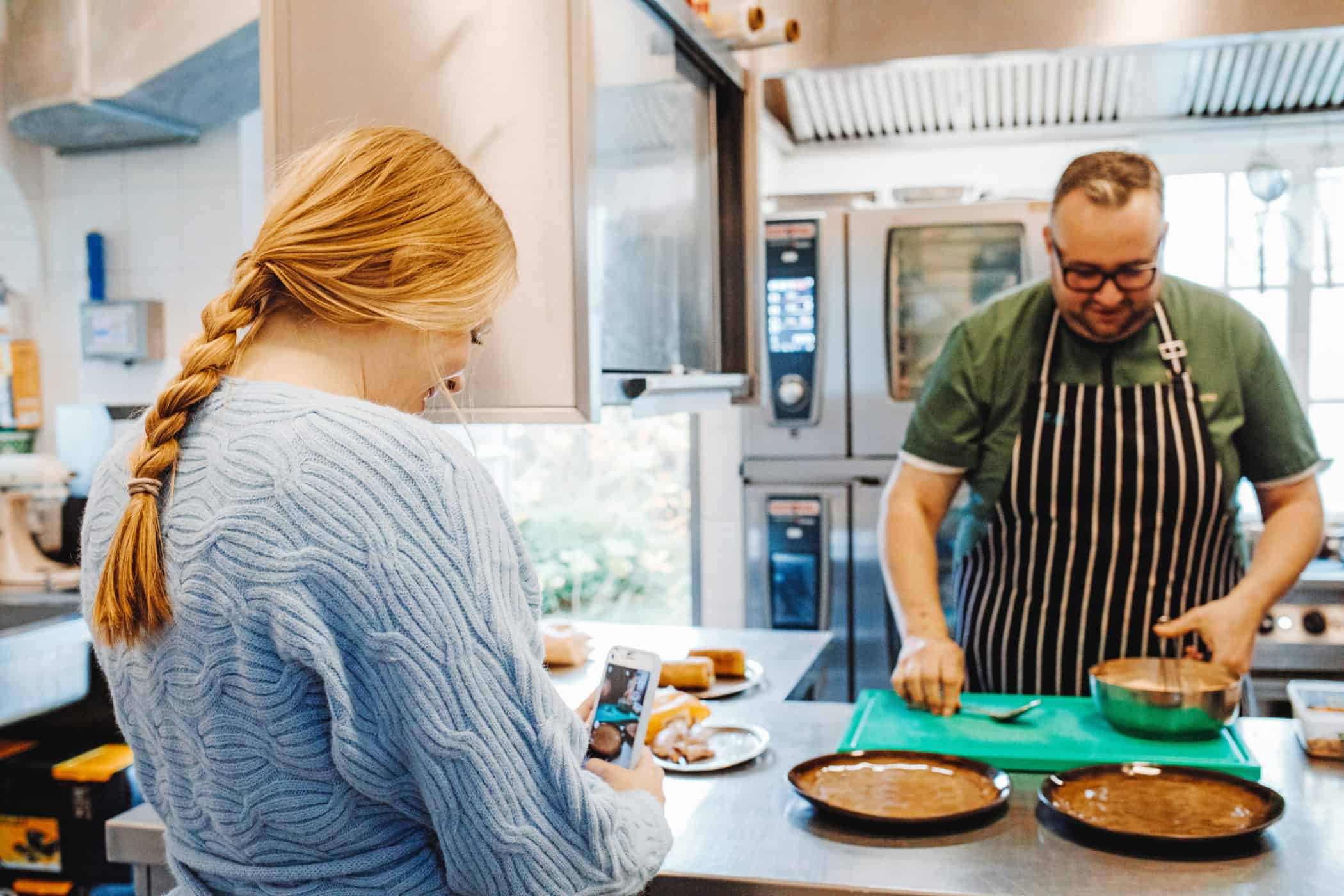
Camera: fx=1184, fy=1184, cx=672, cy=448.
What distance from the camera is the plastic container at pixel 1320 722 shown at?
1.78 metres

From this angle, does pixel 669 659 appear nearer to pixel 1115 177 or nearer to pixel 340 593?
pixel 1115 177

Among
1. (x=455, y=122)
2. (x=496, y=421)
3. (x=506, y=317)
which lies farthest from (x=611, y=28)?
(x=496, y=421)

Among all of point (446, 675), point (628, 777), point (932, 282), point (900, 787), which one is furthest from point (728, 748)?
point (932, 282)

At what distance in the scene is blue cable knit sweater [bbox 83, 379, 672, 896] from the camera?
970 millimetres

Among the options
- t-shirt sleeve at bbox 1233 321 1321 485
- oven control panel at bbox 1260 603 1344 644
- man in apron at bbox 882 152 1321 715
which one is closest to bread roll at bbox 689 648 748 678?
man in apron at bbox 882 152 1321 715

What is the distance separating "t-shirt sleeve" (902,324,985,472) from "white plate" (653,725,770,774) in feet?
2.18

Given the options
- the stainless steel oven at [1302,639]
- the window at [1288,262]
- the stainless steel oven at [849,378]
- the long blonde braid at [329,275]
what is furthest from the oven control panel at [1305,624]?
the long blonde braid at [329,275]

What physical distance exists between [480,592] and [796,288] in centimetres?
306

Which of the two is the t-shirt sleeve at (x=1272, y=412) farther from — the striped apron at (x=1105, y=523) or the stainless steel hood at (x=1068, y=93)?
the stainless steel hood at (x=1068, y=93)

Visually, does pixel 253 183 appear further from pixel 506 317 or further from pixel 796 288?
pixel 506 317

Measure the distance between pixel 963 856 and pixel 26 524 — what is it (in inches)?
120

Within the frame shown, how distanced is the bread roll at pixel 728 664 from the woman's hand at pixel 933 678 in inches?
16.6

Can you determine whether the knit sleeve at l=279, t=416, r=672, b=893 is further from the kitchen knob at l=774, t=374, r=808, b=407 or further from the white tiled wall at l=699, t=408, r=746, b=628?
the white tiled wall at l=699, t=408, r=746, b=628

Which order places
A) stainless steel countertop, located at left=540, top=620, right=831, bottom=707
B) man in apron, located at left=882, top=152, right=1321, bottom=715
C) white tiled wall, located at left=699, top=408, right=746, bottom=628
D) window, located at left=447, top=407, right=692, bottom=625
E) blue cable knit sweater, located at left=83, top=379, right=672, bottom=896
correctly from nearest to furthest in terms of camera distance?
blue cable knit sweater, located at left=83, top=379, right=672, bottom=896
man in apron, located at left=882, top=152, right=1321, bottom=715
stainless steel countertop, located at left=540, top=620, right=831, bottom=707
white tiled wall, located at left=699, top=408, right=746, bottom=628
window, located at left=447, top=407, right=692, bottom=625
